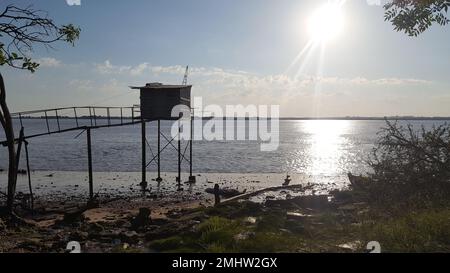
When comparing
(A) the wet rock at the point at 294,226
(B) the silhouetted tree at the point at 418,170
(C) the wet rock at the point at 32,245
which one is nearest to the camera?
(B) the silhouetted tree at the point at 418,170

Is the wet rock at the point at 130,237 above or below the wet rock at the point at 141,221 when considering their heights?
above

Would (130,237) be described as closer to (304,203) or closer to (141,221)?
(141,221)

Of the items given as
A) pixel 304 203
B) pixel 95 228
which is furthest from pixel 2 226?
pixel 304 203

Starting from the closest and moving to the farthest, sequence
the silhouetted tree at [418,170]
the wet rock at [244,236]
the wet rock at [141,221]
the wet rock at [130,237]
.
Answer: the wet rock at [244,236] → the silhouetted tree at [418,170] → the wet rock at [130,237] → the wet rock at [141,221]

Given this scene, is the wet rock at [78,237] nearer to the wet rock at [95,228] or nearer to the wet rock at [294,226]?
the wet rock at [95,228]

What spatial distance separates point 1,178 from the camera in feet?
126

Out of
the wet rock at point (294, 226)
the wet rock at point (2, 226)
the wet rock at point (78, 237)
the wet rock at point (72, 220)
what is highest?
the wet rock at point (294, 226)

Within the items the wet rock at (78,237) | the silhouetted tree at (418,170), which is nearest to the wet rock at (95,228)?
the wet rock at (78,237)

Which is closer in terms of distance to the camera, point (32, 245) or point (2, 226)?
point (32, 245)

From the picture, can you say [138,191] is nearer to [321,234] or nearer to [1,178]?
[1,178]

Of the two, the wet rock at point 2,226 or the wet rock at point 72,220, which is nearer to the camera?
the wet rock at point 2,226

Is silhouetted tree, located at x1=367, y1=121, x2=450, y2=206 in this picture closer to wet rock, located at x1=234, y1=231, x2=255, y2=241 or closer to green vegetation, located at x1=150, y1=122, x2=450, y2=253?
green vegetation, located at x1=150, y1=122, x2=450, y2=253

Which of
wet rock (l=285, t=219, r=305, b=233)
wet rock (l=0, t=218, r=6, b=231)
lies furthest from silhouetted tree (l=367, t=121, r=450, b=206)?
wet rock (l=0, t=218, r=6, b=231)
